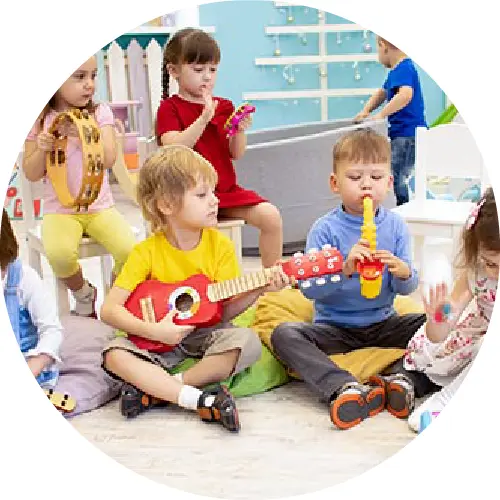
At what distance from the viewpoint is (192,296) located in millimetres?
1379

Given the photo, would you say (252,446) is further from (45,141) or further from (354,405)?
(45,141)

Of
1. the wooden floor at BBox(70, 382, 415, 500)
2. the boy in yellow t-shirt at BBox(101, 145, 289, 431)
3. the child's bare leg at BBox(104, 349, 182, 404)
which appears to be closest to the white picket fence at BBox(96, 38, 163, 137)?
the boy in yellow t-shirt at BBox(101, 145, 289, 431)

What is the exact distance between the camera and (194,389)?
1352 millimetres

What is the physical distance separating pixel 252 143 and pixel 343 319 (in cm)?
35

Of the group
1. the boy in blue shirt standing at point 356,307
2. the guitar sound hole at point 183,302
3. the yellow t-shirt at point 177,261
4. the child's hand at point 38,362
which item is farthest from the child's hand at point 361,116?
the child's hand at point 38,362

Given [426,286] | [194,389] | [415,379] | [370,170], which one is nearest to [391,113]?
[370,170]

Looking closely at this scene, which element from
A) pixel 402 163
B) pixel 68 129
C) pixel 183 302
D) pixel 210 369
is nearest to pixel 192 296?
pixel 183 302

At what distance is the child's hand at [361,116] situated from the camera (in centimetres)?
148

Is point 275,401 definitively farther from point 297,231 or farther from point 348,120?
point 348,120

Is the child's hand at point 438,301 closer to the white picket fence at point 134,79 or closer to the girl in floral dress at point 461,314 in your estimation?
the girl in floral dress at point 461,314

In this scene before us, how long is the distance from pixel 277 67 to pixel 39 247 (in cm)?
51

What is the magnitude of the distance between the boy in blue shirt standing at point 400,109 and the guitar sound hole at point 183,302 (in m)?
0.41

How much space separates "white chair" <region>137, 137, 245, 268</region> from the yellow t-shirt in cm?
5

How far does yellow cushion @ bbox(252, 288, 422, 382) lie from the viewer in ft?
4.64
